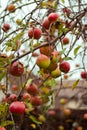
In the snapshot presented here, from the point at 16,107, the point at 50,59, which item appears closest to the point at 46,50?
the point at 50,59

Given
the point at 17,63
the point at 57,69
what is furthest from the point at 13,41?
the point at 57,69

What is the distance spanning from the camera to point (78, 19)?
1.41 m

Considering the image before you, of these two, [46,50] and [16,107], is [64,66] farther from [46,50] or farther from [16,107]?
[16,107]

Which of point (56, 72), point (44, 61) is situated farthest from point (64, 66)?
Answer: point (44, 61)

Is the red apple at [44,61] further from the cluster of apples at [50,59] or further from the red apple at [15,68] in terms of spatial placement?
the red apple at [15,68]

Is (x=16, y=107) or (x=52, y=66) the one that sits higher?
(x=52, y=66)

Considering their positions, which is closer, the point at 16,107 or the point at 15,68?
the point at 16,107

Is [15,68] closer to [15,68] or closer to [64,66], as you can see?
[15,68]

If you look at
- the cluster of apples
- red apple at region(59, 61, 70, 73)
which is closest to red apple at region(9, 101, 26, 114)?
the cluster of apples

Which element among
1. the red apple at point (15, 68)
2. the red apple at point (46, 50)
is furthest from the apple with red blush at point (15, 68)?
the red apple at point (46, 50)

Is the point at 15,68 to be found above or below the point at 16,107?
above

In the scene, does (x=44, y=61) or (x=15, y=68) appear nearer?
(x=44, y=61)

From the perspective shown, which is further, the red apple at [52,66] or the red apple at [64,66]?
the red apple at [64,66]

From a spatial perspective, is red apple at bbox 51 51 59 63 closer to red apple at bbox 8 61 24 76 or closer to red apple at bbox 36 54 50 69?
red apple at bbox 36 54 50 69
